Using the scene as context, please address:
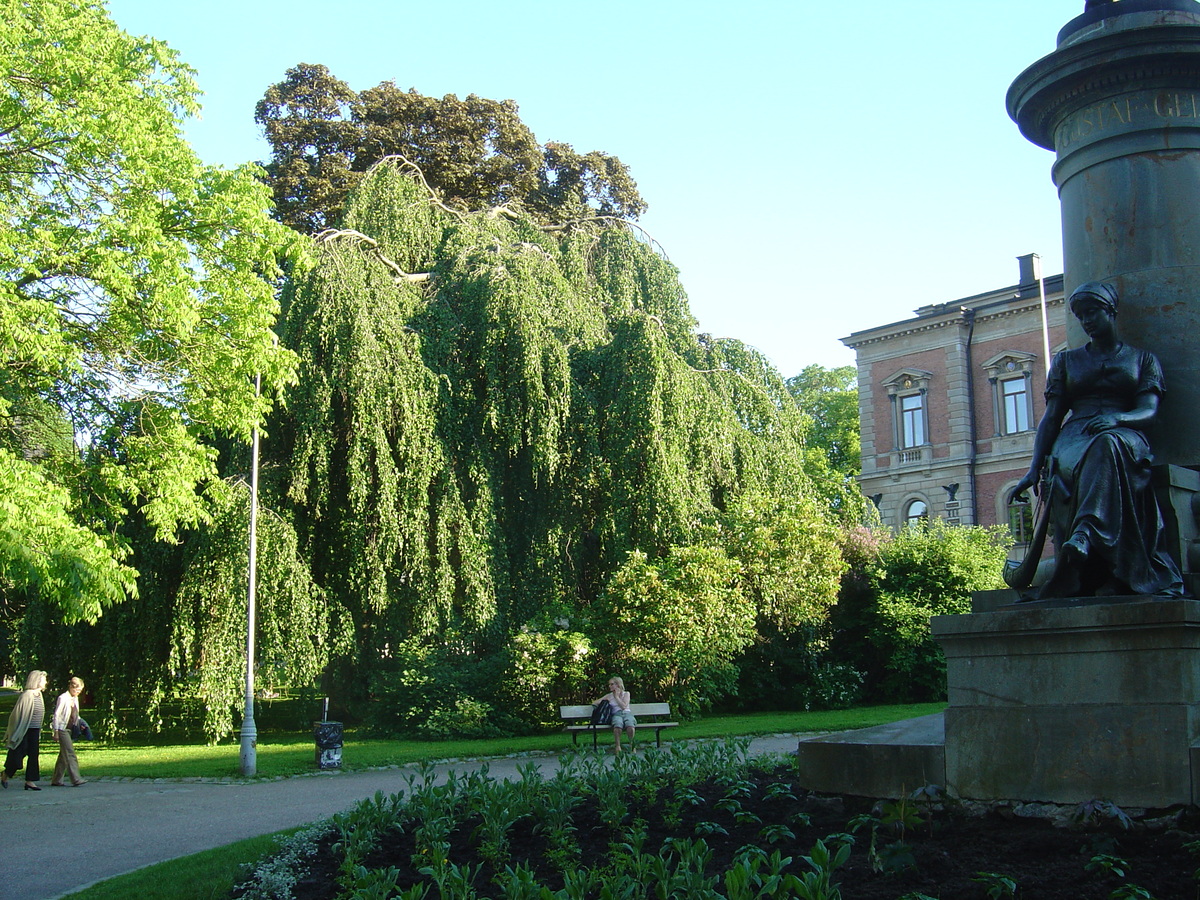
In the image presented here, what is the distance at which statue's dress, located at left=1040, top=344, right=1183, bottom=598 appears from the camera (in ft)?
19.1

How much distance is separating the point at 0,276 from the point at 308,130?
15228mm

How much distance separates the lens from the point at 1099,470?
593 centimetres

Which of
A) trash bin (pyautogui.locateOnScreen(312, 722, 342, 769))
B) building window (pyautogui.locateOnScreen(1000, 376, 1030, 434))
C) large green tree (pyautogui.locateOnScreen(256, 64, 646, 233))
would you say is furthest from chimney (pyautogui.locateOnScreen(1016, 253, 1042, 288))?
trash bin (pyautogui.locateOnScreen(312, 722, 342, 769))

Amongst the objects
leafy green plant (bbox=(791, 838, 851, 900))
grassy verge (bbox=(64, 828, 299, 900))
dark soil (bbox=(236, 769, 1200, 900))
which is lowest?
grassy verge (bbox=(64, 828, 299, 900))

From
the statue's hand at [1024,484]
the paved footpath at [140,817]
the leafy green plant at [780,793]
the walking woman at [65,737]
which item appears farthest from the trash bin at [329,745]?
the statue's hand at [1024,484]

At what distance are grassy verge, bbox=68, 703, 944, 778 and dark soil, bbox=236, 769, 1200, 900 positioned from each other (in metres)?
9.11

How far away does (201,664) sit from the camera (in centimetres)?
1730

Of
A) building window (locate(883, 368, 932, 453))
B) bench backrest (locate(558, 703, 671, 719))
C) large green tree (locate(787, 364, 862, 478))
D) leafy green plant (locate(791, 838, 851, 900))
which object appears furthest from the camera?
large green tree (locate(787, 364, 862, 478))

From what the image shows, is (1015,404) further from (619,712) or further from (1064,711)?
(1064,711)

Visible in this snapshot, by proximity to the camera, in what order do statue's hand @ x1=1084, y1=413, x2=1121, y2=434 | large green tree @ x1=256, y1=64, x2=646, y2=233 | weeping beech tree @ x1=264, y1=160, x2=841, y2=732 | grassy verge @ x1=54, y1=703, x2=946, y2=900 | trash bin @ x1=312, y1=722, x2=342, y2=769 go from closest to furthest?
statue's hand @ x1=1084, y1=413, x2=1121, y2=434 < trash bin @ x1=312, y1=722, x2=342, y2=769 < grassy verge @ x1=54, y1=703, x2=946, y2=900 < weeping beech tree @ x1=264, y1=160, x2=841, y2=732 < large green tree @ x1=256, y1=64, x2=646, y2=233

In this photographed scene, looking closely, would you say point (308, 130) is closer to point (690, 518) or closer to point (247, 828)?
point (690, 518)

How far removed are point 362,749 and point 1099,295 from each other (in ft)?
43.5

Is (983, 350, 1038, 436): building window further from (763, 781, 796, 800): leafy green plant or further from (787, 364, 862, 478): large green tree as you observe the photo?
(763, 781, 796, 800): leafy green plant

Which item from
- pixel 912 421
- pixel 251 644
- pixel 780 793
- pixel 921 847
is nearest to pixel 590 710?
pixel 251 644
